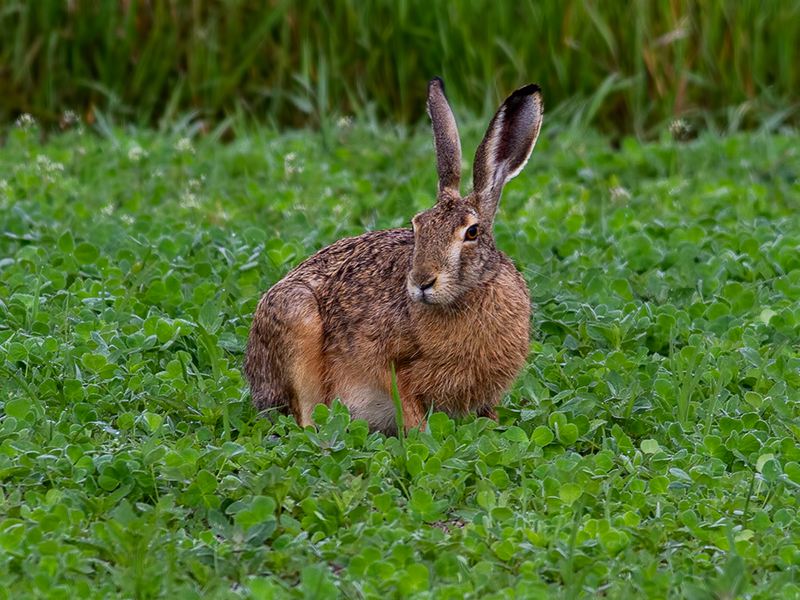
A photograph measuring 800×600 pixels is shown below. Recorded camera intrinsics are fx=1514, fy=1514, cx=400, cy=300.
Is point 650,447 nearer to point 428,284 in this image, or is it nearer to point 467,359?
point 467,359

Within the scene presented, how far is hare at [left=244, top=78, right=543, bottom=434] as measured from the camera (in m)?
5.21

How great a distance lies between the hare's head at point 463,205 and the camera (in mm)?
4961

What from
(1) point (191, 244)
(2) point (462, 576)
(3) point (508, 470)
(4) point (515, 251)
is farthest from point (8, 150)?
(2) point (462, 576)

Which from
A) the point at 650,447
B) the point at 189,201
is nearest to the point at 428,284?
the point at 650,447

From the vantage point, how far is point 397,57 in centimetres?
1008

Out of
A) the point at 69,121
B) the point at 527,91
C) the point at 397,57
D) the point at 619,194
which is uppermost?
the point at 527,91

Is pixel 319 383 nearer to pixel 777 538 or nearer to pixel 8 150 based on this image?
pixel 777 538

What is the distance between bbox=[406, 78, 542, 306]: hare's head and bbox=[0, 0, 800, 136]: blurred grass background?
14.6ft

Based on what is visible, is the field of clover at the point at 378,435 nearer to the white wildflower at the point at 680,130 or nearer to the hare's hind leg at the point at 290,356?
the hare's hind leg at the point at 290,356

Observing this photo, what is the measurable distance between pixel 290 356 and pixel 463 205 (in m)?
0.81

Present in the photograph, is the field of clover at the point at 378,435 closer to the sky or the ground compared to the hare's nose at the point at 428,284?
closer to the ground

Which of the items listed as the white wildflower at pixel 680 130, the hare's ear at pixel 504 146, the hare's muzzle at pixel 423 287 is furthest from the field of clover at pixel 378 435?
the hare's ear at pixel 504 146

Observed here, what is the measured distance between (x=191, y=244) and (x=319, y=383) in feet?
6.43

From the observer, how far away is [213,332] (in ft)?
19.9
